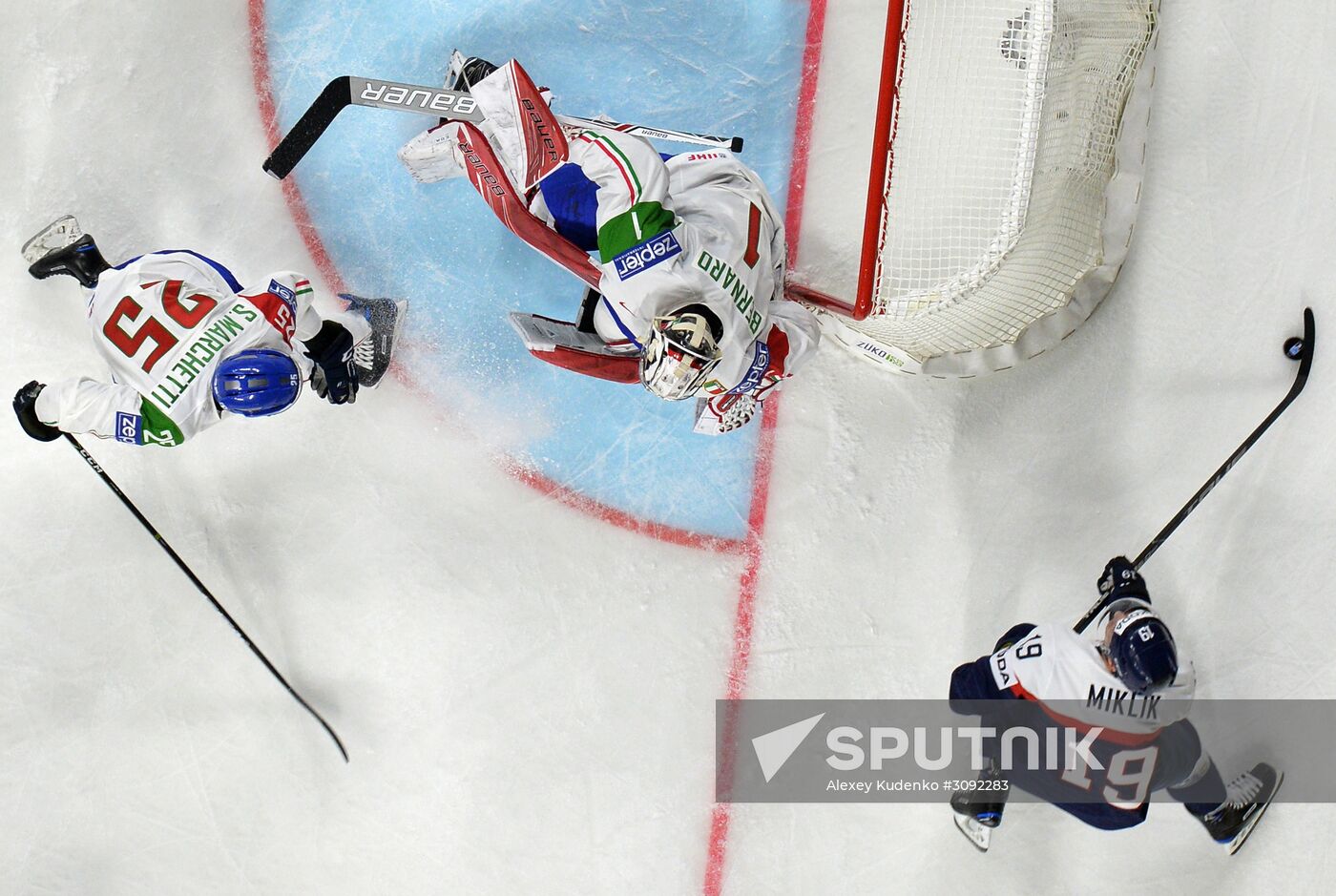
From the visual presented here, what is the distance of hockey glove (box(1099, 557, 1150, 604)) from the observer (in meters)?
3.02

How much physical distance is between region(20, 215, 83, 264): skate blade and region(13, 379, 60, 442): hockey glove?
70cm

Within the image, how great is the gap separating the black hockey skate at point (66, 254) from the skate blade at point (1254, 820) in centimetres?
498

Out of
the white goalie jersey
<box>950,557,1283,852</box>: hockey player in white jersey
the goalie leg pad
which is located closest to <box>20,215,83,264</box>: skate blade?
the goalie leg pad

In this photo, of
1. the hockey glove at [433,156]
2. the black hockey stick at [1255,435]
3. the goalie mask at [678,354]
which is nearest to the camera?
the goalie mask at [678,354]

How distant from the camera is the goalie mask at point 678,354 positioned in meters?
2.51

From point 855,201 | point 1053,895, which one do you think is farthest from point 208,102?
point 1053,895

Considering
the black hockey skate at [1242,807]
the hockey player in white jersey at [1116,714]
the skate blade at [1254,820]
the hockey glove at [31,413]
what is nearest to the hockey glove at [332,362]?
the hockey glove at [31,413]

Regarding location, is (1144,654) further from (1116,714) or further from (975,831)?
(975,831)

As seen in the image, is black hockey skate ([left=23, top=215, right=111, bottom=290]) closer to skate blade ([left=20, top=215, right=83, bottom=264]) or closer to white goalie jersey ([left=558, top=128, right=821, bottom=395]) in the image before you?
skate blade ([left=20, top=215, right=83, bottom=264])

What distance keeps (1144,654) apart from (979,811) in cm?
116

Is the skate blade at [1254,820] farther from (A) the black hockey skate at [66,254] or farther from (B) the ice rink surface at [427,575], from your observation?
(A) the black hockey skate at [66,254]

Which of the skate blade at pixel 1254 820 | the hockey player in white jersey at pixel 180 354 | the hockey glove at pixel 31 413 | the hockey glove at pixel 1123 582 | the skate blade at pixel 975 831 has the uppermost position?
the hockey player in white jersey at pixel 180 354

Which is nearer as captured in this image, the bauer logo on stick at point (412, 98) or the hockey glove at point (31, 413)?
the bauer logo on stick at point (412, 98)

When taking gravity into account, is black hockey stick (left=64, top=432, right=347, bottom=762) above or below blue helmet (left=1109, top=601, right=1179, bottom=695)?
below
